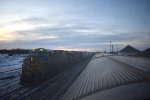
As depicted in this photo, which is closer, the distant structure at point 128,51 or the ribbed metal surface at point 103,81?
the ribbed metal surface at point 103,81

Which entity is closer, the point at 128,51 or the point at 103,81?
the point at 103,81

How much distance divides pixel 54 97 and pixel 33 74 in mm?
7487

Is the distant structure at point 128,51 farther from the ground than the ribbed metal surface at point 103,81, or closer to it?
farther from the ground

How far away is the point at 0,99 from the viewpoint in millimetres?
14305

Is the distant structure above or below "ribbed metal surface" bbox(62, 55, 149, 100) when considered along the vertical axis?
above

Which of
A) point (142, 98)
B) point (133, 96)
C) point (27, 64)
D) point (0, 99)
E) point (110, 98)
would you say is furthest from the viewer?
point (27, 64)

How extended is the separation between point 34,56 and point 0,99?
7603mm

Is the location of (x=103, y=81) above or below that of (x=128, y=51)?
below

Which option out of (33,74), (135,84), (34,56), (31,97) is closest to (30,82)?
(33,74)

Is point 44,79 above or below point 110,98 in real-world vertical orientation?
below

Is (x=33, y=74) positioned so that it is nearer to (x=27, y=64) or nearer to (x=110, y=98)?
(x=27, y=64)

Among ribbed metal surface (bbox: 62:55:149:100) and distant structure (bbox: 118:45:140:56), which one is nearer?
ribbed metal surface (bbox: 62:55:149:100)

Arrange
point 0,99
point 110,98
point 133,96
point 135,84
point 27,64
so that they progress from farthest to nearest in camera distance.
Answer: point 27,64 → point 0,99 → point 135,84 → point 110,98 → point 133,96

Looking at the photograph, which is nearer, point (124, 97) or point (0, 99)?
point (124, 97)
